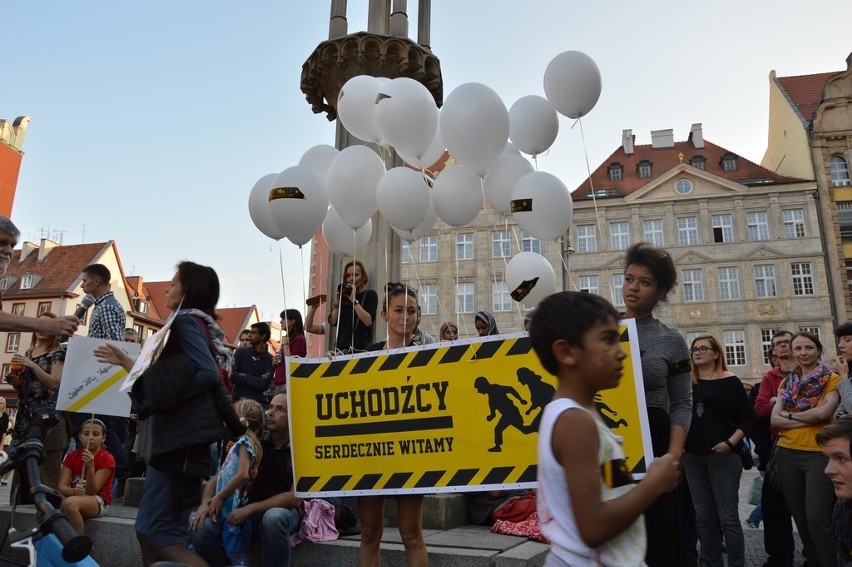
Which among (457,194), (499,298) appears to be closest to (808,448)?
(457,194)

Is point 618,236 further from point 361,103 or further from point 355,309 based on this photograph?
point 355,309

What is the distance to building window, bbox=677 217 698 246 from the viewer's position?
37531 millimetres

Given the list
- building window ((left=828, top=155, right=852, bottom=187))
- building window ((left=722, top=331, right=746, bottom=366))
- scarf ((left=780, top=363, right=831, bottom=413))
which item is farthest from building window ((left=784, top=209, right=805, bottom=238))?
scarf ((left=780, top=363, right=831, bottom=413))

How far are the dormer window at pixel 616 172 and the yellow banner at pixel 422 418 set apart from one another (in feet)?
129

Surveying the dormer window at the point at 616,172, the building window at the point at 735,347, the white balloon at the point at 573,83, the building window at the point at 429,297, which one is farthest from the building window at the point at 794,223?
the white balloon at the point at 573,83

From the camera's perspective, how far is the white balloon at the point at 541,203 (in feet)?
19.2

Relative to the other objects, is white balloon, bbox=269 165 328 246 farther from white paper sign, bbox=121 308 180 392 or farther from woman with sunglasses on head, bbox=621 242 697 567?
→ woman with sunglasses on head, bbox=621 242 697 567

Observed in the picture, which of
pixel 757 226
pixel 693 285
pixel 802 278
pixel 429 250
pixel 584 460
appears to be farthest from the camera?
pixel 429 250

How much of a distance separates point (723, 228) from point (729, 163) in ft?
16.5

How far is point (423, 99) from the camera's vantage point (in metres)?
6.05

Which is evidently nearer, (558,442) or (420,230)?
(558,442)

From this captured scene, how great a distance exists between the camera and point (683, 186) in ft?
125

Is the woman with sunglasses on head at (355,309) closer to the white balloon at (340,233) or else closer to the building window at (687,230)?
the white balloon at (340,233)

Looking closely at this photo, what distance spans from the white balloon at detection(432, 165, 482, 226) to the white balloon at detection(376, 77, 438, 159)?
420mm
